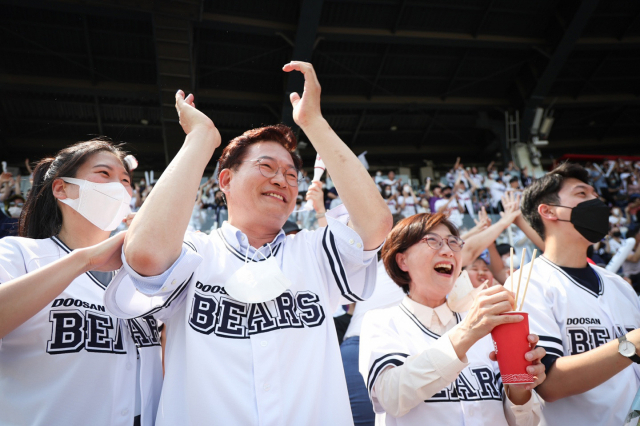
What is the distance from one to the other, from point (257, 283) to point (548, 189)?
1904 mm

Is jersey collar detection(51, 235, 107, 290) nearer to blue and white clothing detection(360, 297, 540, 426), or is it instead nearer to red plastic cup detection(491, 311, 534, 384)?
blue and white clothing detection(360, 297, 540, 426)

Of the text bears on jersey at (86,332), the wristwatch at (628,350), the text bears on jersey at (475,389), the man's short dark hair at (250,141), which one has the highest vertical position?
the man's short dark hair at (250,141)

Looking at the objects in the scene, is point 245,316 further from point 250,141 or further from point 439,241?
point 439,241

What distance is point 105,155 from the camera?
2041 mm

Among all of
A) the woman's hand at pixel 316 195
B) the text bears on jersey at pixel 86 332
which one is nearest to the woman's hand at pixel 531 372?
the woman's hand at pixel 316 195

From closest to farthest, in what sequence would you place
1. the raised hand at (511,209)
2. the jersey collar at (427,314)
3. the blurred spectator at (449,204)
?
the jersey collar at (427,314) → the raised hand at (511,209) → the blurred spectator at (449,204)

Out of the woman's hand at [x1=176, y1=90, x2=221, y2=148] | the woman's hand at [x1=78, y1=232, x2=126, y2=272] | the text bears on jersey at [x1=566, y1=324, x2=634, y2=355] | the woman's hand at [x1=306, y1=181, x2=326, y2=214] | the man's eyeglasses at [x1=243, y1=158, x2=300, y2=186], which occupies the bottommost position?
the text bears on jersey at [x1=566, y1=324, x2=634, y2=355]

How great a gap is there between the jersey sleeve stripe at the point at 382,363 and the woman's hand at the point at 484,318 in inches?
10.3

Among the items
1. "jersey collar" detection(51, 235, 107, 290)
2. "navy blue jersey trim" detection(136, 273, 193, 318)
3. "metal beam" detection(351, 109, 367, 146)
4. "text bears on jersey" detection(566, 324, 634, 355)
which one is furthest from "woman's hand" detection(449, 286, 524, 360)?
"metal beam" detection(351, 109, 367, 146)

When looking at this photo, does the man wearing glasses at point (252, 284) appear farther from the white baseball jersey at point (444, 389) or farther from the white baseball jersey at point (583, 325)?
the white baseball jersey at point (583, 325)

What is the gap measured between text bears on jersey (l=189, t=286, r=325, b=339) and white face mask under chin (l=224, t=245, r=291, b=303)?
0.17ft

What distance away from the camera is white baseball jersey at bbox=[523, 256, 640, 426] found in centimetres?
202

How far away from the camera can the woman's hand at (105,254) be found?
1.40 meters

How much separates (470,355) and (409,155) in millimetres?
16773
